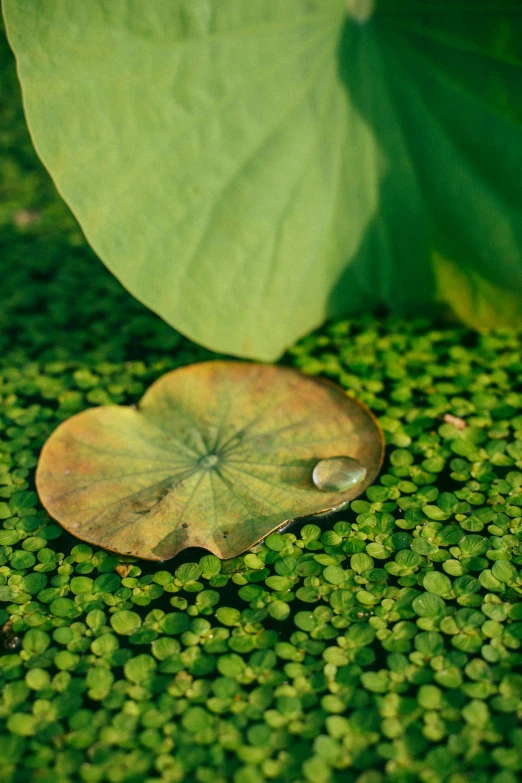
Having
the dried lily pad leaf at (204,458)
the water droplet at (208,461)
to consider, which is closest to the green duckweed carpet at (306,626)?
the dried lily pad leaf at (204,458)

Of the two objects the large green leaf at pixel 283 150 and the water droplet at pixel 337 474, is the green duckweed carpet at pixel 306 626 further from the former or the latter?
the large green leaf at pixel 283 150

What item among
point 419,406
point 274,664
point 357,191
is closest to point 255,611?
point 274,664

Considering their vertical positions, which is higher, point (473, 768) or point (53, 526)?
point (473, 768)

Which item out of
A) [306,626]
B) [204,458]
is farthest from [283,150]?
[306,626]

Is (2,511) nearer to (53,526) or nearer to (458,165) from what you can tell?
(53,526)

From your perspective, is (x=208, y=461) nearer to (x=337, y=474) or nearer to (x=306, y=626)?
(x=337, y=474)

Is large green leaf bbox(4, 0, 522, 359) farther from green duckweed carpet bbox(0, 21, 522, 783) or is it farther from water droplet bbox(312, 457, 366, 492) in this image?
water droplet bbox(312, 457, 366, 492)
